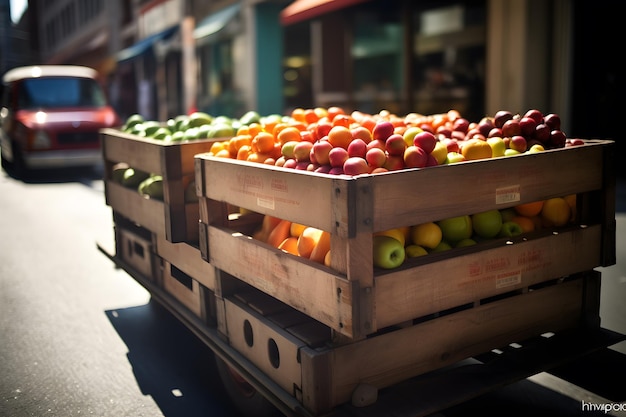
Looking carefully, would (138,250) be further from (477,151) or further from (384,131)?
(477,151)

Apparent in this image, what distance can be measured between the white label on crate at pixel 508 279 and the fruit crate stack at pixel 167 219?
1321mm

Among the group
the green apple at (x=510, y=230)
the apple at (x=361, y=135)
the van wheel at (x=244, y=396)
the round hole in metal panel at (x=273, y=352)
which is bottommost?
the van wheel at (x=244, y=396)

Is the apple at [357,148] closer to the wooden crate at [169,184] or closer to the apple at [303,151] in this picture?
the apple at [303,151]

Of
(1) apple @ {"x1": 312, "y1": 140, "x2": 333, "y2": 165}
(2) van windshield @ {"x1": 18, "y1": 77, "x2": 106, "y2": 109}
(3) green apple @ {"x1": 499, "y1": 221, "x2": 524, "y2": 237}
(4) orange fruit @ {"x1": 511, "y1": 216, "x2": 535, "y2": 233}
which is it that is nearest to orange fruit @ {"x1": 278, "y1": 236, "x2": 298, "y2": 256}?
(1) apple @ {"x1": 312, "y1": 140, "x2": 333, "y2": 165}

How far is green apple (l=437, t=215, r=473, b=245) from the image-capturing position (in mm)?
2680

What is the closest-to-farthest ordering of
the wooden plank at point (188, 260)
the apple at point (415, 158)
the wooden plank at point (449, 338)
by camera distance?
the wooden plank at point (449, 338) < the apple at point (415, 158) < the wooden plank at point (188, 260)

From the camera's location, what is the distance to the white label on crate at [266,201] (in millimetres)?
2535

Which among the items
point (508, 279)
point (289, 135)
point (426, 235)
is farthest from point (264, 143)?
point (508, 279)

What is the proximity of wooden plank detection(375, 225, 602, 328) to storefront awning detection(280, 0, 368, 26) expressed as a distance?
936cm

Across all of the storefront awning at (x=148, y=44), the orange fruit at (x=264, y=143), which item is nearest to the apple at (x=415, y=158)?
the orange fruit at (x=264, y=143)

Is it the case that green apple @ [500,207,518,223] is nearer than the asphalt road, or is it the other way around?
green apple @ [500,207,518,223]

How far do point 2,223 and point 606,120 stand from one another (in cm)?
968

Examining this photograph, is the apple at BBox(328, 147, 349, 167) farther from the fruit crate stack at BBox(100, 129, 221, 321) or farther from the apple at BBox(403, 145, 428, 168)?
the fruit crate stack at BBox(100, 129, 221, 321)

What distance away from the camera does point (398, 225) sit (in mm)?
2227
